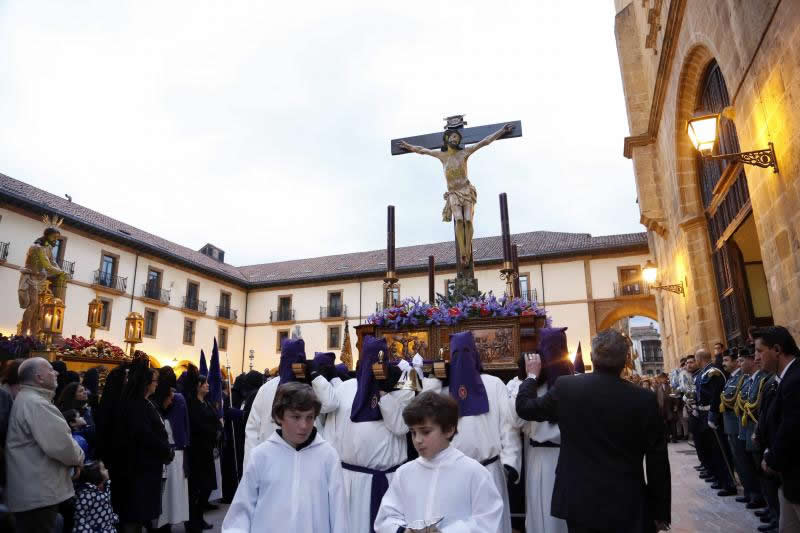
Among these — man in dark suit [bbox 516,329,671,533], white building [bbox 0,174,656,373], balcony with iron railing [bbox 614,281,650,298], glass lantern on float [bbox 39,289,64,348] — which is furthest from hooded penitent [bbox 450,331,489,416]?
balcony with iron railing [bbox 614,281,650,298]

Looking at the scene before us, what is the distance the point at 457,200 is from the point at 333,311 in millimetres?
26652

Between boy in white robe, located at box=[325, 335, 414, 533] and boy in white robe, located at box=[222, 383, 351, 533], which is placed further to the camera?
boy in white robe, located at box=[325, 335, 414, 533]

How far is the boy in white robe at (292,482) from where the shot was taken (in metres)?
2.71

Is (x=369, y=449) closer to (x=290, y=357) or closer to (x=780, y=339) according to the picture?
(x=290, y=357)

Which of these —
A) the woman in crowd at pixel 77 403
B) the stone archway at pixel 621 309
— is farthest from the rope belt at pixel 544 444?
the stone archway at pixel 621 309

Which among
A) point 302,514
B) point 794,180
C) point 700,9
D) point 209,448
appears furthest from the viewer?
point 700,9

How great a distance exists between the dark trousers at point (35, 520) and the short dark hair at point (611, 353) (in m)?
3.90

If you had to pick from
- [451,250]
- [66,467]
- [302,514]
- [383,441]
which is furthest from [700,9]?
[451,250]

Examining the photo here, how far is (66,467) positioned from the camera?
4.11 metres

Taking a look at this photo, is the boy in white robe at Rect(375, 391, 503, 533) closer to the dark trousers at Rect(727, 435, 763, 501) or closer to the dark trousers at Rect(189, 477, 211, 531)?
the dark trousers at Rect(189, 477, 211, 531)

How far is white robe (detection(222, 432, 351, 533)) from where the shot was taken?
106 inches

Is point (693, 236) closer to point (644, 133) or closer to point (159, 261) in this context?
point (644, 133)

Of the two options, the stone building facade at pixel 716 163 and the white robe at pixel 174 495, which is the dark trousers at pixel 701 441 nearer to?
the stone building facade at pixel 716 163

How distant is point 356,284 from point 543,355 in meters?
32.0
